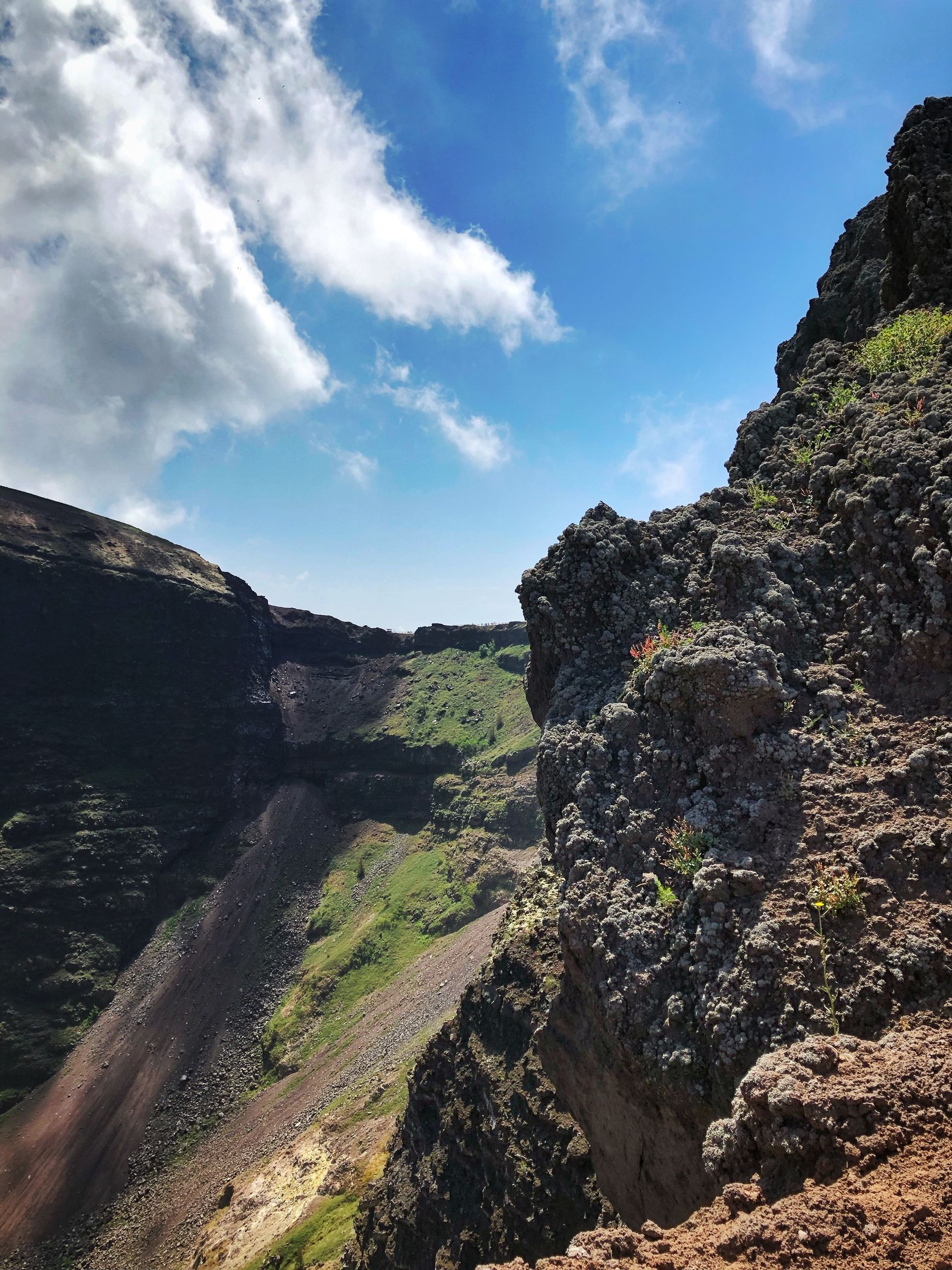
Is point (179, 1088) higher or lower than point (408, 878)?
lower

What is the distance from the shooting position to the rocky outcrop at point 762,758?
20.1ft

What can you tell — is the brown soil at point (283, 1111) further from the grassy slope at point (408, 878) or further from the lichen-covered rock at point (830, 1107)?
the lichen-covered rock at point (830, 1107)

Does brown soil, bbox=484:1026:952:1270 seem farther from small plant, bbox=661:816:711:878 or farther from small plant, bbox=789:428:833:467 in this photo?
small plant, bbox=789:428:833:467

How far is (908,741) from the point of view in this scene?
6934 millimetres

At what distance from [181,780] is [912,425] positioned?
216ft

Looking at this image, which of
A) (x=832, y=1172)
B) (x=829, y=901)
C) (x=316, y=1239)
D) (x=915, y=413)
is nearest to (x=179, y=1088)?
(x=316, y=1239)

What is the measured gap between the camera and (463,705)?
71562 mm

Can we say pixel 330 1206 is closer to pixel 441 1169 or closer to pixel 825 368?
pixel 441 1169

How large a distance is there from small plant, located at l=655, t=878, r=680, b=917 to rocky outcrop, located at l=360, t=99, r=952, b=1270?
0.05m

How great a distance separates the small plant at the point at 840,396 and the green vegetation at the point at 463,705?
50020 mm

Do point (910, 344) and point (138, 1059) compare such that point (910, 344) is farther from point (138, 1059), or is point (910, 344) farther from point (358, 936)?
point (138, 1059)

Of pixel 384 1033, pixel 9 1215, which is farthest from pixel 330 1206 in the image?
pixel 9 1215

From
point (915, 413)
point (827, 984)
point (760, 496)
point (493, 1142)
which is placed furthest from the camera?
point (493, 1142)

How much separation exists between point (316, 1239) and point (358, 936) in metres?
27.9
